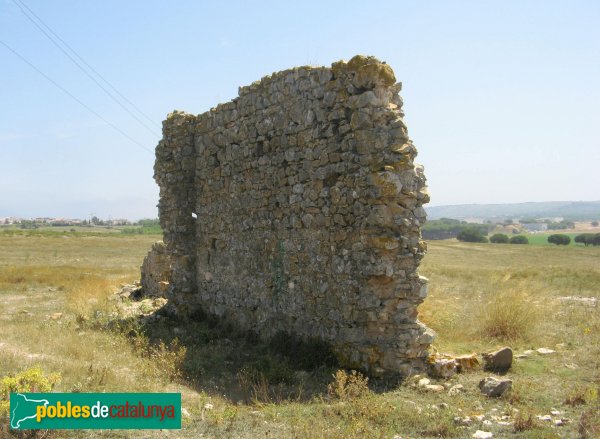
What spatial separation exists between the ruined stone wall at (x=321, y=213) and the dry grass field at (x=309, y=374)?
523mm

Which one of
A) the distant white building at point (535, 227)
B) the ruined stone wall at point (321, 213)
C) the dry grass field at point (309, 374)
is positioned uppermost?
the ruined stone wall at point (321, 213)

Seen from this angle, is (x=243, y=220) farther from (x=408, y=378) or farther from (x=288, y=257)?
(x=408, y=378)

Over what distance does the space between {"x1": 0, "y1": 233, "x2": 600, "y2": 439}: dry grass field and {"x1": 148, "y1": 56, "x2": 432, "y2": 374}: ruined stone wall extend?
0.52 meters

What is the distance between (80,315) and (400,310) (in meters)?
6.63

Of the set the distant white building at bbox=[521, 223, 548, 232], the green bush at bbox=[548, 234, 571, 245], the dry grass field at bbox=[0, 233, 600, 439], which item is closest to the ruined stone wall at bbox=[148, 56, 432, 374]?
the dry grass field at bbox=[0, 233, 600, 439]

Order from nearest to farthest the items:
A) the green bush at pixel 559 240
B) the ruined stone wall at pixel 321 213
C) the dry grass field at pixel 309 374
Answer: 1. the dry grass field at pixel 309 374
2. the ruined stone wall at pixel 321 213
3. the green bush at pixel 559 240

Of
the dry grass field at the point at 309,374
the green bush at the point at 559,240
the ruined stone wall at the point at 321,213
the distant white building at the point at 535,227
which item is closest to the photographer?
the dry grass field at the point at 309,374

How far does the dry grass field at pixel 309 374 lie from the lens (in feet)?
16.4

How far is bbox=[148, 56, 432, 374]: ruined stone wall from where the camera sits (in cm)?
669

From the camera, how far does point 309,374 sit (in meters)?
6.72

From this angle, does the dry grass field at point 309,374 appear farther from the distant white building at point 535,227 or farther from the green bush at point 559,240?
the distant white building at point 535,227

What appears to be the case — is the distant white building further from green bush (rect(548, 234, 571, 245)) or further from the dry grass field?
the dry grass field

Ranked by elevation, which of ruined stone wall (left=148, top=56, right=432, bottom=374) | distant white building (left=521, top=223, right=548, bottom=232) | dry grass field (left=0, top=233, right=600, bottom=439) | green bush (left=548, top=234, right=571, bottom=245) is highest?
ruined stone wall (left=148, top=56, right=432, bottom=374)

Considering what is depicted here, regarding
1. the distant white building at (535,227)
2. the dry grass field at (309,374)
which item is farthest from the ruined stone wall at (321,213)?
the distant white building at (535,227)
